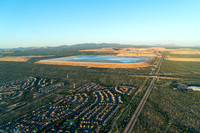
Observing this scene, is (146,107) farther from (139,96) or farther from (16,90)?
(16,90)

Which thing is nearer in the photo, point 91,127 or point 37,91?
point 91,127

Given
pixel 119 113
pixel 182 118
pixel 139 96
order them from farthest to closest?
pixel 139 96 → pixel 119 113 → pixel 182 118

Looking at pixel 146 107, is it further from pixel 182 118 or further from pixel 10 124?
pixel 10 124

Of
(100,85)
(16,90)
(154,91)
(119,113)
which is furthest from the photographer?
(100,85)

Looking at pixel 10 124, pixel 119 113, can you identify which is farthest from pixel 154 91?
pixel 10 124

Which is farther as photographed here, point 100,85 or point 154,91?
point 100,85

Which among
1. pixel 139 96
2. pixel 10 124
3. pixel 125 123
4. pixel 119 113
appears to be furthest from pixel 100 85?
pixel 10 124

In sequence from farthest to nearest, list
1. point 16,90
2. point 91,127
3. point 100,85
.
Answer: point 100,85
point 16,90
point 91,127

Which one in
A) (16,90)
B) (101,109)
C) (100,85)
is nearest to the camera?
(101,109)
